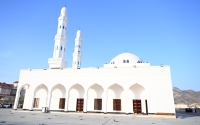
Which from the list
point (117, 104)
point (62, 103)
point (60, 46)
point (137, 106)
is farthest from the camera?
point (60, 46)

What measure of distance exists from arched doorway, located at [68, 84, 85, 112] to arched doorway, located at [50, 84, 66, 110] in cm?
93

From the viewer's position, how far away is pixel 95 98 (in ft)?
51.2

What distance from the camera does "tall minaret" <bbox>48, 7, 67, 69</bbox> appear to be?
64.2 ft

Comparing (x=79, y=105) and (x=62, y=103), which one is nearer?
(x=79, y=105)

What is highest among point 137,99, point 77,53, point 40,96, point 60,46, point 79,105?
point 77,53

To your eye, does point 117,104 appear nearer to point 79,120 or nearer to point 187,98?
point 79,120

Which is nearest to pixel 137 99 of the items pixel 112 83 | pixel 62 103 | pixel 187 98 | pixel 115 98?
pixel 115 98

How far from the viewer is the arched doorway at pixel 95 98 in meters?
15.3

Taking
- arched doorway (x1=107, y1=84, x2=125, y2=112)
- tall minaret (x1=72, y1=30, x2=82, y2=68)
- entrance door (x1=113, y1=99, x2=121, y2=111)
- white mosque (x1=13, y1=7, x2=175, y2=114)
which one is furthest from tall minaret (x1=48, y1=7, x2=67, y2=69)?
entrance door (x1=113, y1=99, x2=121, y2=111)

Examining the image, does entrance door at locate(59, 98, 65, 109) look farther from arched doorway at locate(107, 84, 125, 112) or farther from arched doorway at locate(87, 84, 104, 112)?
arched doorway at locate(107, 84, 125, 112)

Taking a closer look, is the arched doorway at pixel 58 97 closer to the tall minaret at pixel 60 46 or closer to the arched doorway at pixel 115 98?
the tall minaret at pixel 60 46

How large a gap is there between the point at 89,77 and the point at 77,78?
136cm

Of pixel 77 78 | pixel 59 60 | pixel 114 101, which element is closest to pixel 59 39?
pixel 59 60

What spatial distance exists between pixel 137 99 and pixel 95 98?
14.5 ft
